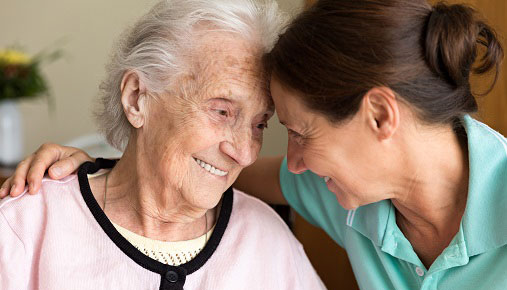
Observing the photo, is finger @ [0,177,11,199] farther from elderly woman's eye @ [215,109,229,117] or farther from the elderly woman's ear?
elderly woman's eye @ [215,109,229,117]

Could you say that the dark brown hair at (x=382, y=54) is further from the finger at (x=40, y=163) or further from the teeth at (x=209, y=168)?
the finger at (x=40, y=163)

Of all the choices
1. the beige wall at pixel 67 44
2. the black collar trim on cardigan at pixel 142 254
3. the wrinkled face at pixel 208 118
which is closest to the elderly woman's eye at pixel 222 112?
the wrinkled face at pixel 208 118

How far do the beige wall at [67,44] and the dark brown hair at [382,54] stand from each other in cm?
238

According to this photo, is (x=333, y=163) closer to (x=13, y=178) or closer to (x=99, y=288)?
(x=99, y=288)

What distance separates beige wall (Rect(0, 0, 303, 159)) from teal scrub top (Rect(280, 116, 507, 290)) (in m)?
2.33

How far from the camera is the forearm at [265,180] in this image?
1.94m

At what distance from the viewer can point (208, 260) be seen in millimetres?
1610

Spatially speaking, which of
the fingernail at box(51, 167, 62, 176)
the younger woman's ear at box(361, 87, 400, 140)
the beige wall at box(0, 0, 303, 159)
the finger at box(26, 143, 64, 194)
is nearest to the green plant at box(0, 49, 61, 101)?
the beige wall at box(0, 0, 303, 159)

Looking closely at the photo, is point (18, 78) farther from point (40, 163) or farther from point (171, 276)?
point (171, 276)

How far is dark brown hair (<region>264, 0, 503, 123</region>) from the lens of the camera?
1.35m

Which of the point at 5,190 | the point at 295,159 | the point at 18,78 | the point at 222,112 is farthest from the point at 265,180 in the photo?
the point at 18,78

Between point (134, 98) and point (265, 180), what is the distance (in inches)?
20.7

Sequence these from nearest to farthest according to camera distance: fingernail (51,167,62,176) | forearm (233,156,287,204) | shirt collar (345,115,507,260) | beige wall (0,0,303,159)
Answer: shirt collar (345,115,507,260), fingernail (51,167,62,176), forearm (233,156,287,204), beige wall (0,0,303,159)

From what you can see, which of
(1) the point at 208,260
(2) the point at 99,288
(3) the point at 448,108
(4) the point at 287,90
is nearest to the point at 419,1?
(3) the point at 448,108
